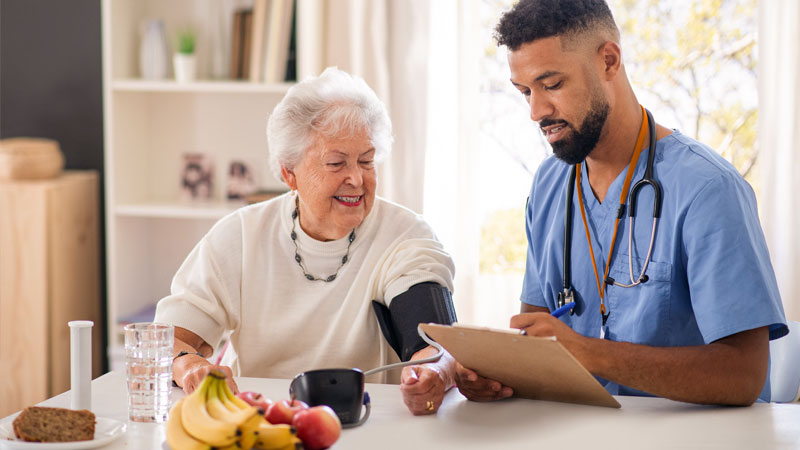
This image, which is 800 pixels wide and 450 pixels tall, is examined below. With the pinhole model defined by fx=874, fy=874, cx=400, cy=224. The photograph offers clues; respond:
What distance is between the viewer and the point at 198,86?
3.28 m

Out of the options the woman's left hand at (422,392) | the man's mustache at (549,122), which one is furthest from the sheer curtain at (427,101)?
the woman's left hand at (422,392)

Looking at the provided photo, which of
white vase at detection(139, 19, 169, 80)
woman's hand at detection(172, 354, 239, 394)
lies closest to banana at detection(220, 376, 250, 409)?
woman's hand at detection(172, 354, 239, 394)

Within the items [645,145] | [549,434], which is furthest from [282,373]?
[645,145]

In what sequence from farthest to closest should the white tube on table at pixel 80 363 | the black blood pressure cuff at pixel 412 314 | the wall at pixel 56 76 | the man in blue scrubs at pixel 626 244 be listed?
the wall at pixel 56 76 < the black blood pressure cuff at pixel 412 314 < the man in blue scrubs at pixel 626 244 < the white tube on table at pixel 80 363

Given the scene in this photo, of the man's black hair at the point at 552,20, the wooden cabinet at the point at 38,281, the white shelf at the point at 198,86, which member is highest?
the man's black hair at the point at 552,20

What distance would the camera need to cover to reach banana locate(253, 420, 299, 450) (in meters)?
1.25

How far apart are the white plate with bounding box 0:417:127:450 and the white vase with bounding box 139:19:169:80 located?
2.18 m

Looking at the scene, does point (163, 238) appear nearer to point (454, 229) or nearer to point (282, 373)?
point (454, 229)

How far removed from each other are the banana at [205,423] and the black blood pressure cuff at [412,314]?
731 millimetres

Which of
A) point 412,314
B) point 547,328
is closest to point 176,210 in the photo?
point 412,314

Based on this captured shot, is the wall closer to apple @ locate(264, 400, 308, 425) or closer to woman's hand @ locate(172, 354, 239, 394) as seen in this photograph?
woman's hand @ locate(172, 354, 239, 394)

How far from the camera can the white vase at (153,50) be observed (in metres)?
3.39

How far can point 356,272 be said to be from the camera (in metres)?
2.08

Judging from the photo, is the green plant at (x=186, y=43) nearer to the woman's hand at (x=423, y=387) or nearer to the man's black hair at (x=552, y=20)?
the man's black hair at (x=552, y=20)
